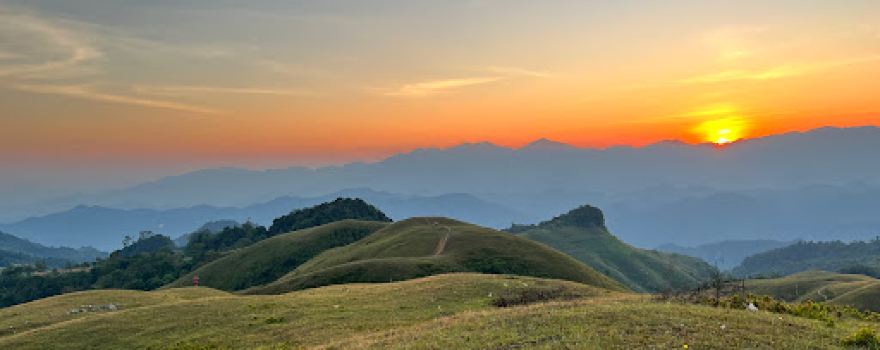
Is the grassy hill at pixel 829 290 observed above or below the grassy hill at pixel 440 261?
below

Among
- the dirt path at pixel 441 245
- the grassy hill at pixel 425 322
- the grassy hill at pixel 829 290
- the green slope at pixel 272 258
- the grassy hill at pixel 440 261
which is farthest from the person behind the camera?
the green slope at pixel 272 258

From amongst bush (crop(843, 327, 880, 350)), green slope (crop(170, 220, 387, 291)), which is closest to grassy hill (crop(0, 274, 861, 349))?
bush (crop(843, 327, 880, 350))

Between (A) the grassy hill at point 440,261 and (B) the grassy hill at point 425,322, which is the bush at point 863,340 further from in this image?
(A) the grassy hill at point 440,261

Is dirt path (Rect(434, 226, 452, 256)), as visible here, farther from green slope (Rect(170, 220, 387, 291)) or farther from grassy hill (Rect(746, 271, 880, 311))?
grassy hill (Rect(746, 271, 880, 311))

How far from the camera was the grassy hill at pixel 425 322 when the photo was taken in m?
20.6

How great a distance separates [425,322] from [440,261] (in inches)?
1751

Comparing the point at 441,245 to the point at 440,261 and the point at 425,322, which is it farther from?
the point at 425,322

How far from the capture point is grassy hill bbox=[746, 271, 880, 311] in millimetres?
68125

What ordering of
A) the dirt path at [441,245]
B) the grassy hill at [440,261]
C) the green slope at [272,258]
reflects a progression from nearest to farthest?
1. the grassy hill at [440,261]
2. the dirt path at [441,245]
3. the green slope at [272,258]

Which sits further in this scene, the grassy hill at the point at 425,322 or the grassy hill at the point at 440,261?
the grassy hill at the point at 440,261

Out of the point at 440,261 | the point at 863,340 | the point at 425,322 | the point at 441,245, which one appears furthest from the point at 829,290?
the point at 425,322

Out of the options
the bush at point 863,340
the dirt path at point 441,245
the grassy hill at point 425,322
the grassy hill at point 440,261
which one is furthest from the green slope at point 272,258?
the bush at point 863,340

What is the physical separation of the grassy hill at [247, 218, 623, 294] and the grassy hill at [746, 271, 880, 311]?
1173 inches

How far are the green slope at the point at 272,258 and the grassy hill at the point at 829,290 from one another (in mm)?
95787
